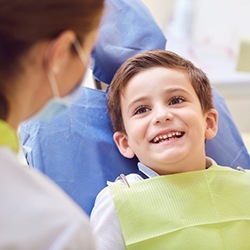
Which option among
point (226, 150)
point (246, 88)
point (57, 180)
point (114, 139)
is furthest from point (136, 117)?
point (246, 88)

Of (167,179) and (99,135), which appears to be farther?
(99,135)

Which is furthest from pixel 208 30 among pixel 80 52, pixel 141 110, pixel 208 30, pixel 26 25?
pixel 26 25

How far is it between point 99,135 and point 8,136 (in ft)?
2.32

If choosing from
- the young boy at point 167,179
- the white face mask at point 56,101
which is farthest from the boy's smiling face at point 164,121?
the white face mask at point 56,101

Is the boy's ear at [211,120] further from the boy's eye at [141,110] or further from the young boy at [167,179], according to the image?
the boy's eye at [141,110]

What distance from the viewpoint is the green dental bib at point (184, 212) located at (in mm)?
1254

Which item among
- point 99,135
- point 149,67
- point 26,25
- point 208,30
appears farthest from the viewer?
point 208,30

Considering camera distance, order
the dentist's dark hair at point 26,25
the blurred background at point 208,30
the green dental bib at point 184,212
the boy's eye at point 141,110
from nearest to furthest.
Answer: the dentist's dark hair at point 26,25, the green dental bib at point 184,212, the boy's eye at point 141,110, the blurred background at point 208,30

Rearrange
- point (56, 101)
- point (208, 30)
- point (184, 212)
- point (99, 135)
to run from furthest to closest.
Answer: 1. point (208, 30)
2. point (99, 135)
3. point (184, 212)
4. point (56, 101)

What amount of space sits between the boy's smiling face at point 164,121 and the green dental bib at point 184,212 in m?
0.05

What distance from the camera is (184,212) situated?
1.29 metres

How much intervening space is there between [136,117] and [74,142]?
222 millimetres

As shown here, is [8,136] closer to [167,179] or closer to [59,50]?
[59,50]

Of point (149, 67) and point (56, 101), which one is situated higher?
point (56, 101)
